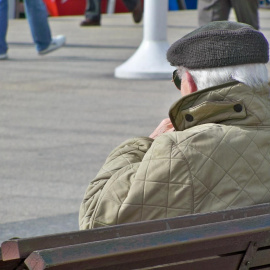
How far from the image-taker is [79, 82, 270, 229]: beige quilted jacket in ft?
7.54

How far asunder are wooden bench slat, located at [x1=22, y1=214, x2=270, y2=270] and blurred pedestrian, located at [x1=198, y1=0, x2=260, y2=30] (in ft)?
18.5

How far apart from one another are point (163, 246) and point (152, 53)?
22.3 feet

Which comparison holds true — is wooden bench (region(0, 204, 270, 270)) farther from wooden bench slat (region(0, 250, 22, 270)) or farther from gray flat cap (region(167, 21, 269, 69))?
gray flat cap (region(167, 21, 269, 69))

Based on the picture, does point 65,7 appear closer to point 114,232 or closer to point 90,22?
point 90,22

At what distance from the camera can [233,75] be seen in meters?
2.45

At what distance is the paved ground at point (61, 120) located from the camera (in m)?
4.80

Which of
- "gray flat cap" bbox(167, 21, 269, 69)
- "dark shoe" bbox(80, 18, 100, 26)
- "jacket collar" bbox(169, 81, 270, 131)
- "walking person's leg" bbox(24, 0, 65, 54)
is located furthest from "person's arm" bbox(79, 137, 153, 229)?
"dark shoe" bbox(80, 18, 100, 26)

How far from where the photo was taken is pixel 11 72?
9.07 metres

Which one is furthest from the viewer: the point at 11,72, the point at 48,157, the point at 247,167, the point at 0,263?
the point at 11,72

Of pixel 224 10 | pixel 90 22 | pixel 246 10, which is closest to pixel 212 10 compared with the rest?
pixel 224 10

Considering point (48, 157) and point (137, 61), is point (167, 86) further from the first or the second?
point (48, 157)

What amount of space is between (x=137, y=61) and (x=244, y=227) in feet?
22.2

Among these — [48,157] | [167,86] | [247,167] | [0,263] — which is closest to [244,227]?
[247,167]

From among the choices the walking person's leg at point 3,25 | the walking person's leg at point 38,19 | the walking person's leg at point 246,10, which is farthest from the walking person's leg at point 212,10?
the walking person's leg at point 3,25
